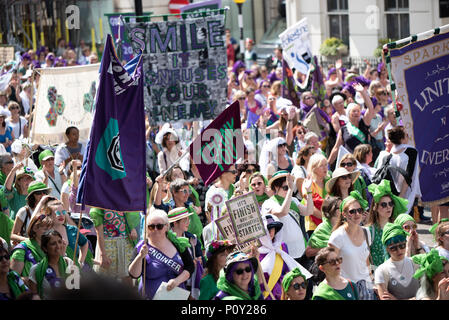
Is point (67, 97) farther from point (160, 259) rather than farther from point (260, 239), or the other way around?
point (160, 259)

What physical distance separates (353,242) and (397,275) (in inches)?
24.6

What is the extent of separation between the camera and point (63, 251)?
7336mm

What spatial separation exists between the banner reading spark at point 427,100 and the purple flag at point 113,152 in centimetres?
238

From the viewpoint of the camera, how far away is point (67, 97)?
13.5 metres

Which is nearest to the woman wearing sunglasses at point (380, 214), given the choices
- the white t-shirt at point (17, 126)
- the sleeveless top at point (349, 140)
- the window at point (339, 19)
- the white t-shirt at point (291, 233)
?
the white t-shirt at point (291, 233)

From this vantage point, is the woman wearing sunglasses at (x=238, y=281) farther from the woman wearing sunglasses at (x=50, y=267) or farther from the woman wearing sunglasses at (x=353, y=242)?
the woman wearing sunglasses at (x=50, y=267)

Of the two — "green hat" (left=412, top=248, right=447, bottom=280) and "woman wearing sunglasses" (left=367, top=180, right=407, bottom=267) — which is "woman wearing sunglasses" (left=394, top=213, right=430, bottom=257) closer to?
"woman wearing sunglasses" (left=367, top=180, right=407, bottom=267)

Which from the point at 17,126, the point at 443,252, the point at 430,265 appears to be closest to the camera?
the point at 430,265

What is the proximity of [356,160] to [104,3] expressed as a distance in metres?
26.1

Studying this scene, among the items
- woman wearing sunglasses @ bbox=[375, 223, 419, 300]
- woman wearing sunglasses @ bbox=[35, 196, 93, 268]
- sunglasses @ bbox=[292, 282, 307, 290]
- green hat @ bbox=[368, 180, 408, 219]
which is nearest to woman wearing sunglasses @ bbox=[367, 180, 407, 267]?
green hat @ bbox=[368, 180, 408, 219]

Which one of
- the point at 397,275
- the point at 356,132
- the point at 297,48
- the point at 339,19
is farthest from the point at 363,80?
the point at 339,19

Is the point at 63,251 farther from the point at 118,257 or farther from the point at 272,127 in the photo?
the point at 272,127

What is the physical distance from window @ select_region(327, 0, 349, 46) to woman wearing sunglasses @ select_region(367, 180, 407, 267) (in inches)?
732
